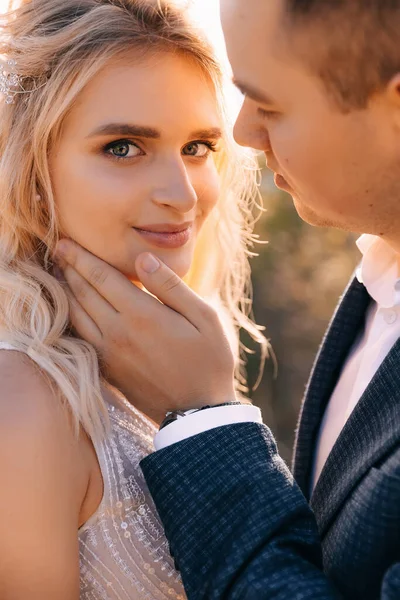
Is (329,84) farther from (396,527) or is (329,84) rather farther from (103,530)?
(103,530)

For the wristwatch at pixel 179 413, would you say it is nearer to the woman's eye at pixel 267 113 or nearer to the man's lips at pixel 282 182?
the man's lips at pixel 282 182

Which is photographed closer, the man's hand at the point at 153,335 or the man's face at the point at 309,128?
the man's face at the point at 309,128

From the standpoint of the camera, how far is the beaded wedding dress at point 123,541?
2285 mm

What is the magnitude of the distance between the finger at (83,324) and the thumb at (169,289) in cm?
20

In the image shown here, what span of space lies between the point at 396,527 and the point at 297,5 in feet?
4.23

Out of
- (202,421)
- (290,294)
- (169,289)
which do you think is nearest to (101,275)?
(169,289)

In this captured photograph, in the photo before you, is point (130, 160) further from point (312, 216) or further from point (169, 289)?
point (312, 216)

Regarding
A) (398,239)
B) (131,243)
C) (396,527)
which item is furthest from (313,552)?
(131,243)

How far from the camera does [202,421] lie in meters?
2.06

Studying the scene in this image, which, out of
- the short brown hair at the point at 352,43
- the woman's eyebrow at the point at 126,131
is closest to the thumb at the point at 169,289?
the woman's eyebrow at the point at 126,131

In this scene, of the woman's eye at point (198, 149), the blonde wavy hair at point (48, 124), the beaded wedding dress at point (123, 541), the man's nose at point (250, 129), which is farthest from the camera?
the woman's eye at point (198, 149)

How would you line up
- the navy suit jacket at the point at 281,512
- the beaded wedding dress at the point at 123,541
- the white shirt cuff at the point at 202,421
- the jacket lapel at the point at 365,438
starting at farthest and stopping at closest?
the beaded wedding dress at the point at 123,541 < the white shirt cuff at the point at 202,421 < the jacket lapel at the point at 365,438 < the navy suit jacket at the point at 281,512

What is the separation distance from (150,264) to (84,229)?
0.87 ft

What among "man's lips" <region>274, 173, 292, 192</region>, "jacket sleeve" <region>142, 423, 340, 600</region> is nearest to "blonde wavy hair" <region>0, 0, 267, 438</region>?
"jacket sleeve" <region>142, 423, 340, 600</region>
